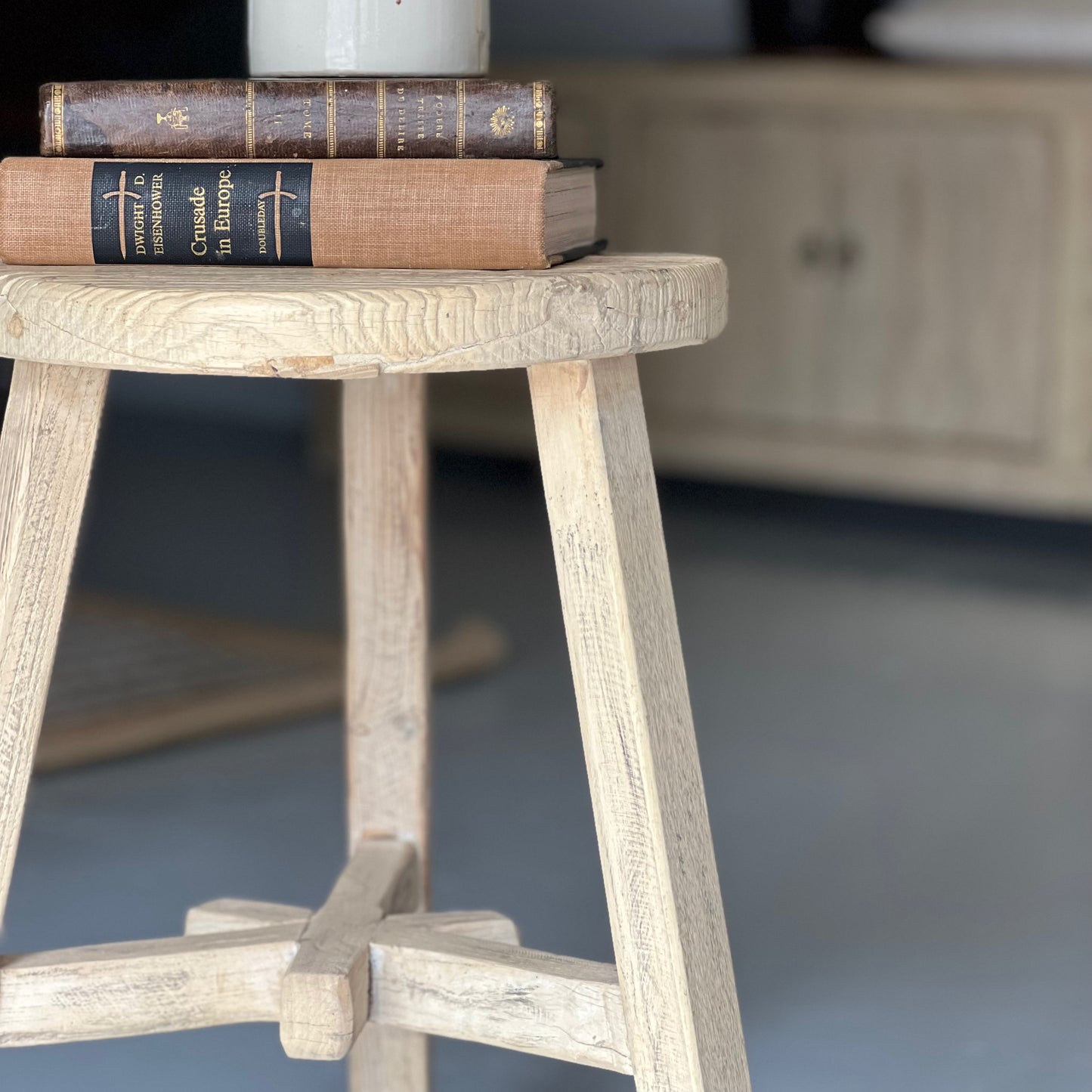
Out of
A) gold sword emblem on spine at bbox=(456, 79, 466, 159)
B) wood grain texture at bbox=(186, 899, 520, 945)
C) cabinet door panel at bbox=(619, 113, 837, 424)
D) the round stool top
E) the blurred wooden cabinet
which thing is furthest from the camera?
cabinet door panel at bbox=(619, 113, 837, 424)

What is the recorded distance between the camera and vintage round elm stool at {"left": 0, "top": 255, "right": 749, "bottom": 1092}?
668mm

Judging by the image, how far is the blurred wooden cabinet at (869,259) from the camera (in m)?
2.39

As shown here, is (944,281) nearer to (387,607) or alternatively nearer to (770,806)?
(770,806)

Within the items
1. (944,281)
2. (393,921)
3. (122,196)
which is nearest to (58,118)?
(122,196)

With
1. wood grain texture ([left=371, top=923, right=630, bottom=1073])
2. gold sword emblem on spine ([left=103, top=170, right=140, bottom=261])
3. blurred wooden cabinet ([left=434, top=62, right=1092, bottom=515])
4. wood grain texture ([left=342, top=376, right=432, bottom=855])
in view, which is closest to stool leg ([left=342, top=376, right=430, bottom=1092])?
wood grain texture ([left=342, top=376, right=432, bottom=855])

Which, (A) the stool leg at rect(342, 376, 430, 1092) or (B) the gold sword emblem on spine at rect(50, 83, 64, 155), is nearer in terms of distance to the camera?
(B) the gold sword emblem on spine at rect(50, 83, 64, 155)

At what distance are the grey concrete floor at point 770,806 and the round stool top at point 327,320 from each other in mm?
545

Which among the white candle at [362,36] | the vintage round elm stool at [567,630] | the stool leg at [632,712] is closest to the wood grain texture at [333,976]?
the vintage round elm stool at [567,630]

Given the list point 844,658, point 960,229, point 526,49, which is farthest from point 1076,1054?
point 526,49

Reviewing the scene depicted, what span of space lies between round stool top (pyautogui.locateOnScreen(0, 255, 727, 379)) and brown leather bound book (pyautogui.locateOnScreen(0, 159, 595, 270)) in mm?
19

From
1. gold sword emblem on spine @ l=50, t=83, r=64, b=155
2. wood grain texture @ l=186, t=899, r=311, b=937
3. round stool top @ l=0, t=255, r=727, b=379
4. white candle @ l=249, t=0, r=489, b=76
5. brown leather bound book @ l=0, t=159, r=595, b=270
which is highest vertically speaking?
white candle @ l=249, t=0, r=489, b=76

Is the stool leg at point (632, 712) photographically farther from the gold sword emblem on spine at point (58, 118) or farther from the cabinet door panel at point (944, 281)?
the cabinet door panel at point (944, 281)

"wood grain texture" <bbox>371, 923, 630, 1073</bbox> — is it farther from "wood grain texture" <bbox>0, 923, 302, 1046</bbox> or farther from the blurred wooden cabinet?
the blurred wooden cabinet

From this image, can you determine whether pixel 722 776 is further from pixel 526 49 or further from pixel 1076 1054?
pixel 526 49
